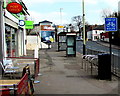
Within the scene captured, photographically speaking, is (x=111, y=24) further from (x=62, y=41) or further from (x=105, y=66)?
(x=62, y=41)

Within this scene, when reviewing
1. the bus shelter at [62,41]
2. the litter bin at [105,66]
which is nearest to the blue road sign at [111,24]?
the litter bin at [105,66]

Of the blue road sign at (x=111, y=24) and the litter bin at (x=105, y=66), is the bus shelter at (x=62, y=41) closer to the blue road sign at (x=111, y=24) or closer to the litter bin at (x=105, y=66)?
the blue road sign at (x=111, y=24)

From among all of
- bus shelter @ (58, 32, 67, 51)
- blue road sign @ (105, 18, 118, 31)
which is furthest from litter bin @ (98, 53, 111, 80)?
bus shelter @ (58, 32, 67, 51)

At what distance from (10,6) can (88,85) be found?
5887mm

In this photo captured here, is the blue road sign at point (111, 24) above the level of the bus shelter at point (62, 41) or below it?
above

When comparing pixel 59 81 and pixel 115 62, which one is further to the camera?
pixel 115 62

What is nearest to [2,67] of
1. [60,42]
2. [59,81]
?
[59,81]

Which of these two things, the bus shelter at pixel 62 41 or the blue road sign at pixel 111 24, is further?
the bus shelter at pixel 62 41

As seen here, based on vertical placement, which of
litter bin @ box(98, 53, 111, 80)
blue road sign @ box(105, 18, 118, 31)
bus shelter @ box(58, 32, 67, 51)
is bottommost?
litter bin @ box(98, 53, 111, 80)

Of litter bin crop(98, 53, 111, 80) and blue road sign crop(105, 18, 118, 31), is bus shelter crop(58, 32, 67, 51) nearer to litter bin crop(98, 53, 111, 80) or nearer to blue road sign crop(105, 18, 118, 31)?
blue road sign crop(105, 18, 118, 31)

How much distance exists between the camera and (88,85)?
29.5ft

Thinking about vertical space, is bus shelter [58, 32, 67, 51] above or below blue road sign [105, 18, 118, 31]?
below

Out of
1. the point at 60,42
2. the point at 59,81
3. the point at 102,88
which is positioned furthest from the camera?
the point at 60,42

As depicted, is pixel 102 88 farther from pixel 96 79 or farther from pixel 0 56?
pixel 0 56
